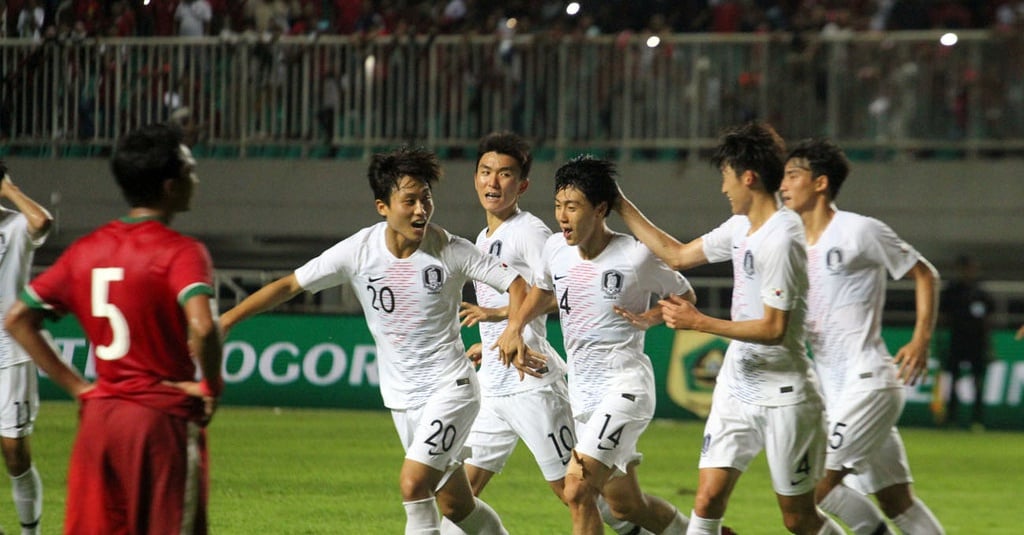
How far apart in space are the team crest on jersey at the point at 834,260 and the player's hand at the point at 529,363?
149 cm

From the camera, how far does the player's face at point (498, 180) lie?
304 inches

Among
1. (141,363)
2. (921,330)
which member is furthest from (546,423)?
(141,363)

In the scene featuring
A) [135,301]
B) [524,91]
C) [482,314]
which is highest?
[524,91]

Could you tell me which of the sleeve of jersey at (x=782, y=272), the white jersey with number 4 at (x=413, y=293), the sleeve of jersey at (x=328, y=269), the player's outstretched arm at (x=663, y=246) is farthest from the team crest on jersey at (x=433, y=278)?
the sleeve of jersey at (x=782, y=272)

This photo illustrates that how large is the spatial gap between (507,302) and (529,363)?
87cm

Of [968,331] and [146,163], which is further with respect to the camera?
[968,331]

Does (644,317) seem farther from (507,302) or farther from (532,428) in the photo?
(507,302)

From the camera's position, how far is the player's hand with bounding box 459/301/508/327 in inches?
277

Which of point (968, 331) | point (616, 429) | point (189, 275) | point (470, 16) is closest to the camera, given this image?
point (189, 275)

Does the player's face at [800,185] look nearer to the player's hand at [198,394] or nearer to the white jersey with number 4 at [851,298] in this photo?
the white jersey with number 4 at [851,298]

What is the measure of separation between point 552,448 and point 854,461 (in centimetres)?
147

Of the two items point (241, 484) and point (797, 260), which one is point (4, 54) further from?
point (797, 260)

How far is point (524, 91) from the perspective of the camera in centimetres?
1869

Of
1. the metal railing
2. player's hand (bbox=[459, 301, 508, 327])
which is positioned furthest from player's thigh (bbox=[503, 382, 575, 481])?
the metal railing
